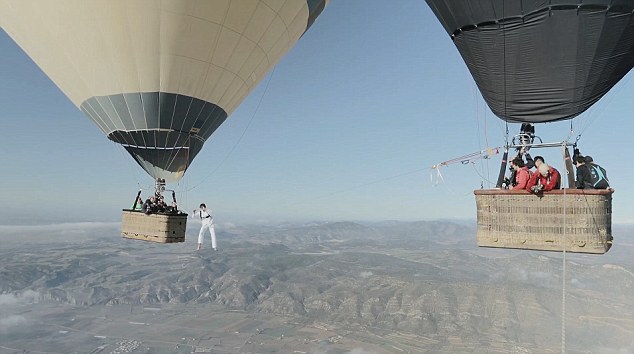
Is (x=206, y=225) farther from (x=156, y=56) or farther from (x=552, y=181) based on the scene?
(x=552, y=181)

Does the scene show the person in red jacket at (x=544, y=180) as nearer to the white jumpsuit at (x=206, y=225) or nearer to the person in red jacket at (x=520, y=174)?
the person in red jacket at (x=520, y=174)

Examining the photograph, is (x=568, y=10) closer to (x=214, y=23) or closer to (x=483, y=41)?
(x=483, y=41)

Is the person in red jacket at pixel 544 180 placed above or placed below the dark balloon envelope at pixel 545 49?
below

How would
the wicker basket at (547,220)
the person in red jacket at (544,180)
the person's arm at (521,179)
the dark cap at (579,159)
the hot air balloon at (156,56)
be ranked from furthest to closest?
the hot air balloon at (156,56) → the dark cap at (579,159) → the person's arm at (521,179) → the person in red jacket at (544,180) → the wicker basket at (547,220)

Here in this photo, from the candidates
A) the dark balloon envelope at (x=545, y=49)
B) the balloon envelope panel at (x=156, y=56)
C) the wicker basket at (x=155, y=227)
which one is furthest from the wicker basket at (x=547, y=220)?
the balloon envelope panel at (x=156, y=56)

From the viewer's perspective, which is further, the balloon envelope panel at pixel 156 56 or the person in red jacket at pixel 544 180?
the balloon envelope panel at pixel 156 56

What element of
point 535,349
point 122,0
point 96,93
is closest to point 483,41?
point 122,0
